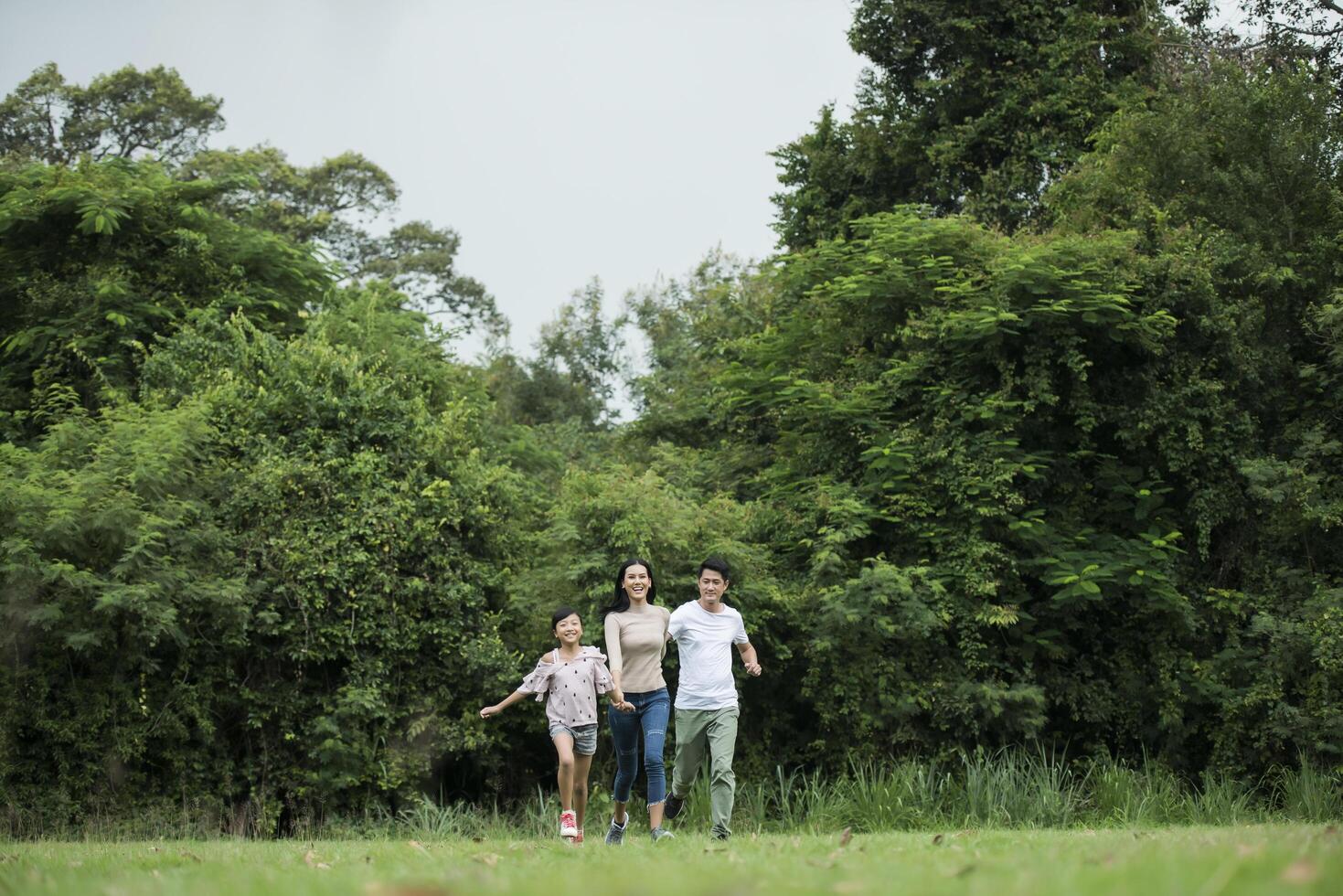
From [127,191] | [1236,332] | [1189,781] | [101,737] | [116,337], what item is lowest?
[1189,781]

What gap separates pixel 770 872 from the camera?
4672mm

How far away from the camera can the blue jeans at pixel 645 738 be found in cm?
1027

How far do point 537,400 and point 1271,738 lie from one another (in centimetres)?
3064

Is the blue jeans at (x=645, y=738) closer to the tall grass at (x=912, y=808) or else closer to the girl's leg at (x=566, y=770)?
the girl's leg at (x=566, y=770)

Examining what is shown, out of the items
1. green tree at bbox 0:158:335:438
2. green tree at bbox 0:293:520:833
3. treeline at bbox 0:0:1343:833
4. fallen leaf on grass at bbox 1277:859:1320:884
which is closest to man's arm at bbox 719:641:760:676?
treeline at bbox 0:0:1343:833

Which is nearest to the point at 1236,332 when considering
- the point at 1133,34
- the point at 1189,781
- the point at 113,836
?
the point at 1189,781

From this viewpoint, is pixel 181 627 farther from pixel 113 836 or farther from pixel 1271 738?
pixel 1271 738

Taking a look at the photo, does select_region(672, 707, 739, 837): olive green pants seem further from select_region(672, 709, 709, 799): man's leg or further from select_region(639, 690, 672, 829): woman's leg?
select_region(639, 690, 672, 829): woman's leg

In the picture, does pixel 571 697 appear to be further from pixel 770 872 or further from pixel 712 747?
pixel 770 872

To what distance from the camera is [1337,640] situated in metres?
15.2

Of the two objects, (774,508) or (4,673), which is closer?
(4,673)

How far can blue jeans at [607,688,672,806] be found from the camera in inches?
404

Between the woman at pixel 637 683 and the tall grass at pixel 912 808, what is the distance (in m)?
3.96

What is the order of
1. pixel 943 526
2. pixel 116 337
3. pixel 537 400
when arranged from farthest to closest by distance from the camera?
pixel 537 400 < pixel 116 337 < pixel 943 526
